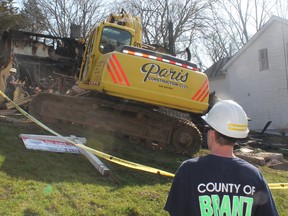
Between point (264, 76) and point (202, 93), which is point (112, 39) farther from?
point (264, 76)

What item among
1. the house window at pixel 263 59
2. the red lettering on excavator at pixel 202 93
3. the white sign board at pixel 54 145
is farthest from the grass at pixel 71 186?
the house window at pixel 263 59

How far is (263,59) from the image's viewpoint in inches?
946

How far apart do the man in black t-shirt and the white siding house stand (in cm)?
2053

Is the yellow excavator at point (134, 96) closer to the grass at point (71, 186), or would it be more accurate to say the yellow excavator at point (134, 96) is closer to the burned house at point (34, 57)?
the grass at point (71, 186)

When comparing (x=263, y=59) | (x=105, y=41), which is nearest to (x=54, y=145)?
(x=105, y=41)

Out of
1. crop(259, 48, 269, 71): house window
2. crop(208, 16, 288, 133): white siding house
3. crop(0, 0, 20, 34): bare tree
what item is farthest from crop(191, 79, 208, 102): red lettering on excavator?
crop(0, 0, 20, 34): bare tree

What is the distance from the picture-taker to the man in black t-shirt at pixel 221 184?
2.55m

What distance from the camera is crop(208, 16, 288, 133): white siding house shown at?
22.3 metres

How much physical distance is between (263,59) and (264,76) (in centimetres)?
118

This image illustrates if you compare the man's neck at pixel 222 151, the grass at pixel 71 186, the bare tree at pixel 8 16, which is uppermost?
the bare tree at pixel 8 16

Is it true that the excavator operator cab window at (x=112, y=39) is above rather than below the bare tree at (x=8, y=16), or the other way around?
below

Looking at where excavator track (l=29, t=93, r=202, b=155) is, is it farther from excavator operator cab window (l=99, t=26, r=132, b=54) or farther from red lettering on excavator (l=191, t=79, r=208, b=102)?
excavator operator cab window (l=99, t=26, r=132, b=54)

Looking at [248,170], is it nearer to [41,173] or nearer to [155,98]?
[41,173]

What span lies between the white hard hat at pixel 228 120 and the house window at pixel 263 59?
71.7 ft
